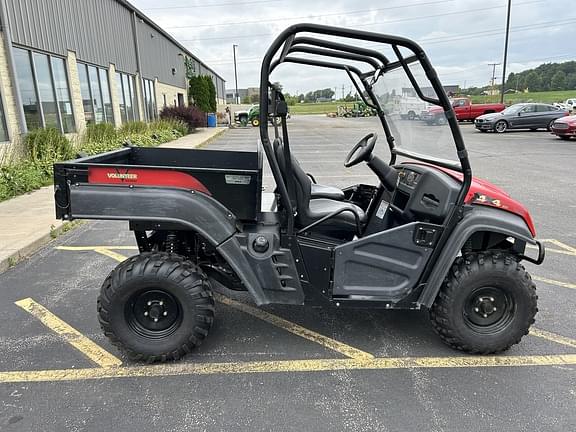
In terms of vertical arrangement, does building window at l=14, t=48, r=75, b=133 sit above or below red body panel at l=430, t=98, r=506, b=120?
above

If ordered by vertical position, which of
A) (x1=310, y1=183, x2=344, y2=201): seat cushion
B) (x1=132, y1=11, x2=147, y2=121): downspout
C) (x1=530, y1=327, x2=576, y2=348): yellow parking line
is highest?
(x1=132, y1=11, x2=147, y2=121): downspout

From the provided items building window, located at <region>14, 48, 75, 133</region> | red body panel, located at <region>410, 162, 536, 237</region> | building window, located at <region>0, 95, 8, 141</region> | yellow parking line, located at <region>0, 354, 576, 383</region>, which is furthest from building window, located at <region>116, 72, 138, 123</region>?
red body panel, located at <region>410, 162, 536, 237</region>

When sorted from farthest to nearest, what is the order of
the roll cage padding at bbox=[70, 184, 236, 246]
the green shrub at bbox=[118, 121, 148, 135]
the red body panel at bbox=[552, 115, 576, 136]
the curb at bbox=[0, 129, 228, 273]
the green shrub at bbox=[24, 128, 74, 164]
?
the red body panel at bbox=[552, 115, 576, 136]
the green shrub at bbox=[118, 121, 148, 135]
the green shrub at bbox=[24, 128, 74, 164]
the curb at bbox=[0, 129, 228, 273]
the roll cage padding at bbox=[70, 184, 236, 246]

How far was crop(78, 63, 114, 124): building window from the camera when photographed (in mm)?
13039

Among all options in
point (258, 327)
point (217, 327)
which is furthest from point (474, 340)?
point (217, 327)

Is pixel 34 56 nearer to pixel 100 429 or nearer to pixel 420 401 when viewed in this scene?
pixel 100 429

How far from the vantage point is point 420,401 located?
242 cm

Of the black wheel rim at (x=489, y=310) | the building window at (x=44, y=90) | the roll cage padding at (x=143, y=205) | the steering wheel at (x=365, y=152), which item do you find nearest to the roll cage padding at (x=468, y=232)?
the black wheel rim at (x=489, y=310)

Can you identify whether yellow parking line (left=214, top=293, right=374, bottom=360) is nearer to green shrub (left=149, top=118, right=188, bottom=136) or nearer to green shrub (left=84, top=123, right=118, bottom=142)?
green shrub (left=84, top=123, right=118, bottom=142)

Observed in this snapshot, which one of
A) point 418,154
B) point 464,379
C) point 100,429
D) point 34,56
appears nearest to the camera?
point 100,429

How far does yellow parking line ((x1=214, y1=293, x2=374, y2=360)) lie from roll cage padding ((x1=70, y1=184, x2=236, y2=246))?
102 centimetres

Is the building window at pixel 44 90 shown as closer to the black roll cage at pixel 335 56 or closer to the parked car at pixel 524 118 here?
the black roll cage at pixel 335 56

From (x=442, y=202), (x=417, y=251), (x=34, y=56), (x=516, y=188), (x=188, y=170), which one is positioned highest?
(x=34, y=56)

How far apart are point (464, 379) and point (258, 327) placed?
148 cm
